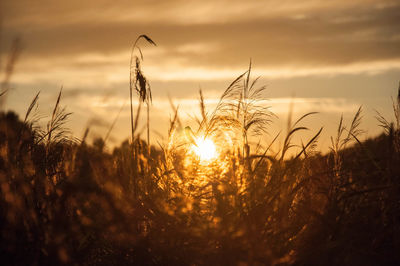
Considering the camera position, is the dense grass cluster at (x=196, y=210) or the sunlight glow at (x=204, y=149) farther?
the sunlight glow at (x=204, y=149)

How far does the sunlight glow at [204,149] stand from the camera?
4000mm

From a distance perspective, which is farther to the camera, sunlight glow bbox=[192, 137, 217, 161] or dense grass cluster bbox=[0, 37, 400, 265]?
sunlight glow bbox=[192, 137, 217, 161]

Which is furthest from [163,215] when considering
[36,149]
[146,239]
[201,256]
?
[36,149]

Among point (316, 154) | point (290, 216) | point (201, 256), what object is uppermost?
point (316, 154)

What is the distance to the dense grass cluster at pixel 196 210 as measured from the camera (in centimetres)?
300

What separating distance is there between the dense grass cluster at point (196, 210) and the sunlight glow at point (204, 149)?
0.06m

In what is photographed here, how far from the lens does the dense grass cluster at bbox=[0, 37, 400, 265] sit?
9.84ft

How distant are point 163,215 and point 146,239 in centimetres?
25

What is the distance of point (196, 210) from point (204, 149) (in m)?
0.71

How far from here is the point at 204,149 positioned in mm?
4090

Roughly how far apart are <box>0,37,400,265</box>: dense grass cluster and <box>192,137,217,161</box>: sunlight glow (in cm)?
6

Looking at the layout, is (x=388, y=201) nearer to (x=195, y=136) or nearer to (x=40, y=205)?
(x=195, y=136)

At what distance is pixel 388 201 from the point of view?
3512 mm

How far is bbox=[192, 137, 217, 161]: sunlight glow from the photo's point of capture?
400 centimetres
